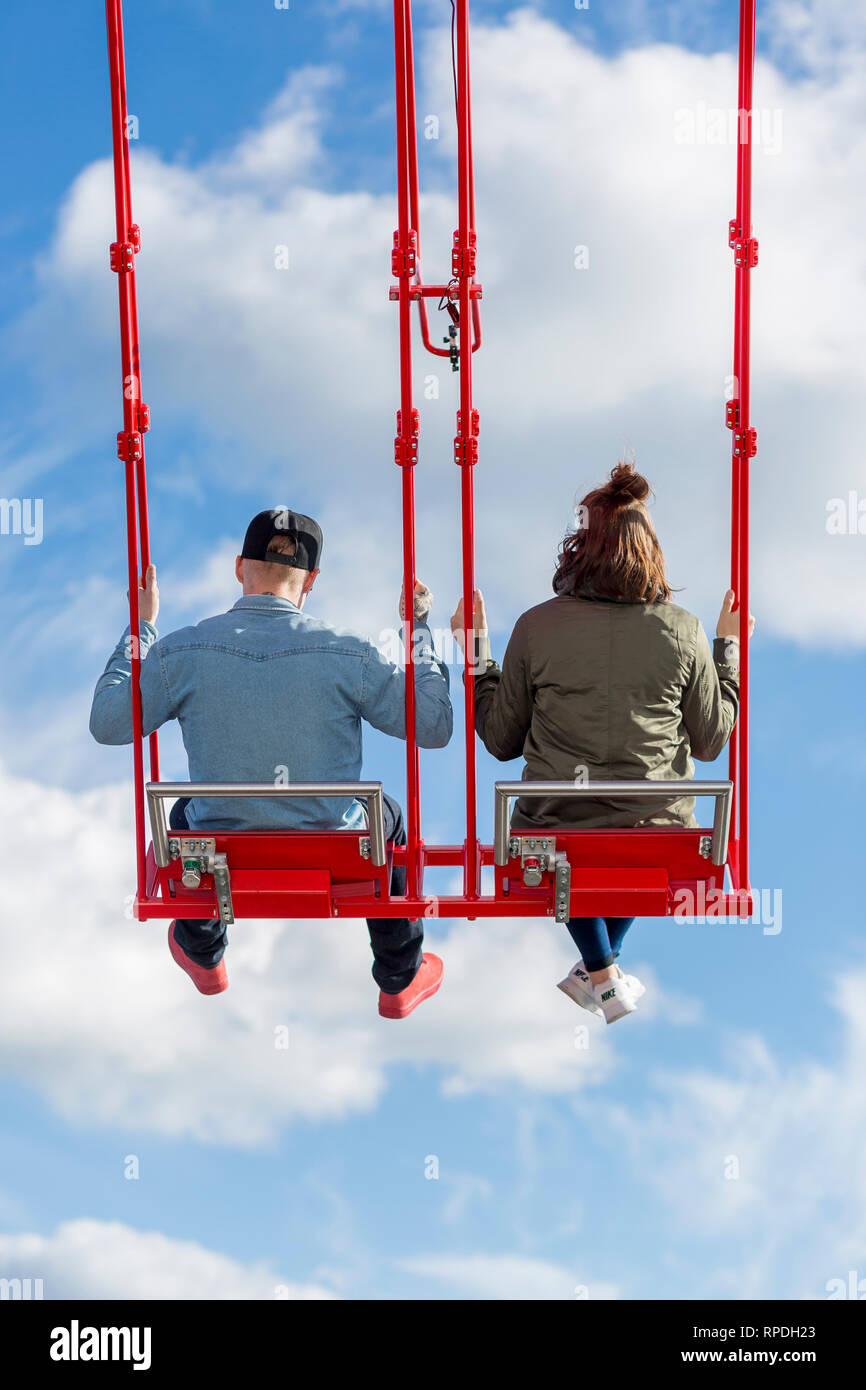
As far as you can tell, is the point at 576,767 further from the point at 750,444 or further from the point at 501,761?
the point at 750,444

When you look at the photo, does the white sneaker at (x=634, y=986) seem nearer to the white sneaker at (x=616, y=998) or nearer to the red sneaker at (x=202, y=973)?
the white sneaker at (x=616, y=998)

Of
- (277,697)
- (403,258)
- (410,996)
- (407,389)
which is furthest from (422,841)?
(403,258)

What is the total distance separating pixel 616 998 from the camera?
8.78 meters

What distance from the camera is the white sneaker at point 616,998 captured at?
28.8 feet

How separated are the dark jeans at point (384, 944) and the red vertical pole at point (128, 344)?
70 centimetres

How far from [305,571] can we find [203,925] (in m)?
1.67

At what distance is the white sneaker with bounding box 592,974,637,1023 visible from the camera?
8.78 meters

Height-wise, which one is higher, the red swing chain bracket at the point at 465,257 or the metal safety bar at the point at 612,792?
the red swing chain bracket at the point at 465,257

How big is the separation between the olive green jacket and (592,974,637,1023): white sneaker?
2.68ft

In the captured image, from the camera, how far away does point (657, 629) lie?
8.20m

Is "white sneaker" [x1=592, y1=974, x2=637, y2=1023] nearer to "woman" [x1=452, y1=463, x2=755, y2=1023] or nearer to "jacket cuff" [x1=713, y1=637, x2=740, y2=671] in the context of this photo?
"woman" [x1=452, y1=463, x2=755, y2=1023]

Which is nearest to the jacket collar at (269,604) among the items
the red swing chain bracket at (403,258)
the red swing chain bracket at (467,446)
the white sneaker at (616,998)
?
the red swing chain bracket at (467,446)

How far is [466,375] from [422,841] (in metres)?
1.75

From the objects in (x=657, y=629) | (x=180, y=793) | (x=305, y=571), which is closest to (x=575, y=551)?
(x=657, y=629)
